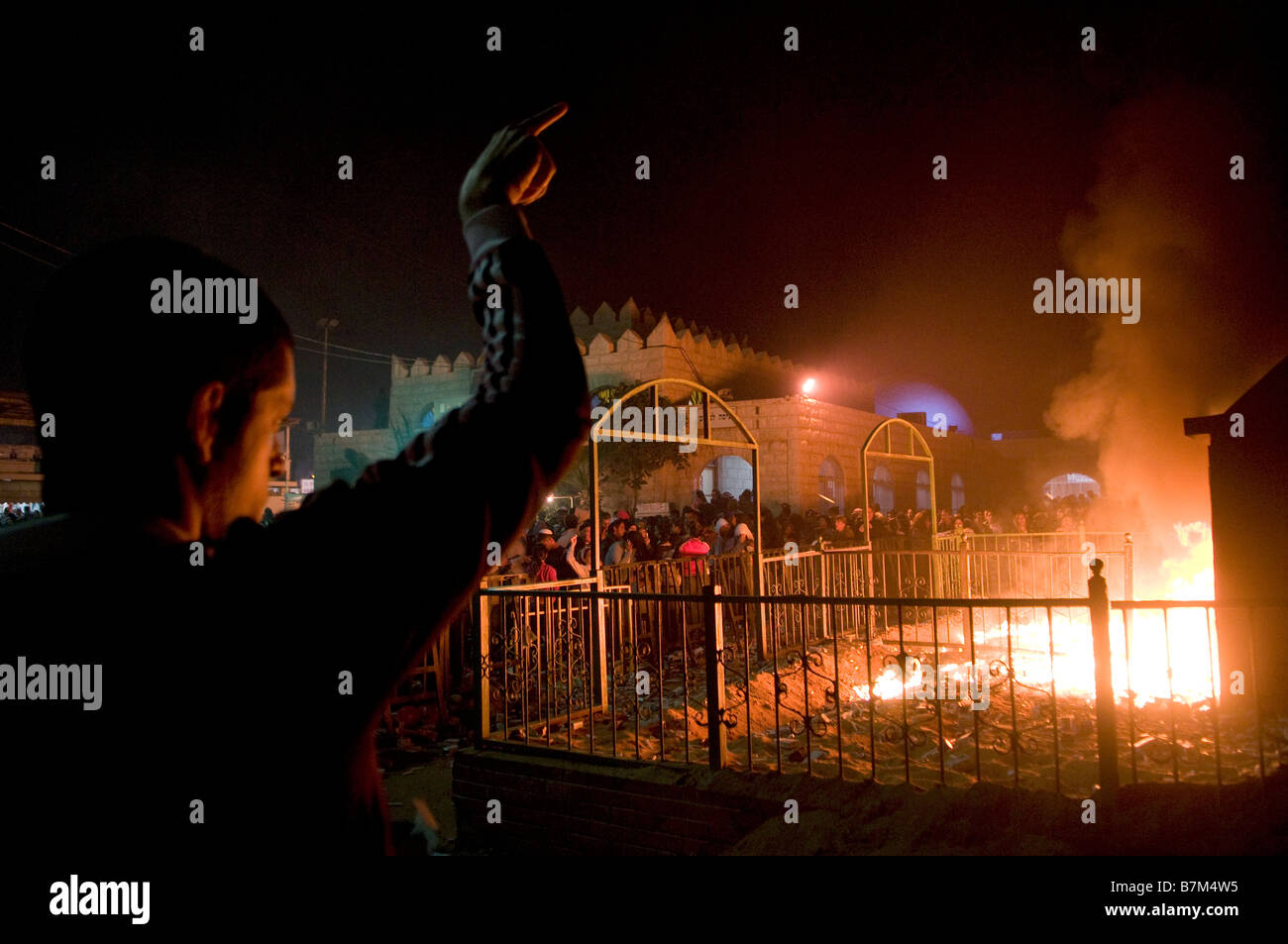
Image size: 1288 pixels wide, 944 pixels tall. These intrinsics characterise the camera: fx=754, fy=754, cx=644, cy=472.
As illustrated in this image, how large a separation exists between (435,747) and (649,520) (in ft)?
37.1

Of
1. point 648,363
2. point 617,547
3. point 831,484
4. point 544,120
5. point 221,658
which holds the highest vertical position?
point 648,363

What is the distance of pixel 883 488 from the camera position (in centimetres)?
2822

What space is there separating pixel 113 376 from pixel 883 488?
29.0m

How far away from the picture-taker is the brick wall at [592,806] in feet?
17.3

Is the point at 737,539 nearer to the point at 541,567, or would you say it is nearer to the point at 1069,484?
the point at 541,567

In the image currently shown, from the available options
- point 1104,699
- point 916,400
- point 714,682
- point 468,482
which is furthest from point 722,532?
point 916,400

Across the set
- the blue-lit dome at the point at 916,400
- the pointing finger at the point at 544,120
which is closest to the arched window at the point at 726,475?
the blue-lit dome at the point at 916,400

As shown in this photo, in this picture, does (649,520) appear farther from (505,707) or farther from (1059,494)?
(1059,494)

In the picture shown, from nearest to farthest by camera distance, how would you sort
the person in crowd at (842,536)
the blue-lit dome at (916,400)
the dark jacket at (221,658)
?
the dark jacket at (221,658)
the person in crowd at (842,536)
the blue-lit dome at (916,400)

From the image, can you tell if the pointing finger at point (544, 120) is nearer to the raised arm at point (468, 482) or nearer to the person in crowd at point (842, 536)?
the raised arm at point (468, 482)

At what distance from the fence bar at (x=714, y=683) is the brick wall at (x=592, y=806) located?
0.20m

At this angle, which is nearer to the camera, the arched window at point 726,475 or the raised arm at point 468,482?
the raised arm at point 468,482

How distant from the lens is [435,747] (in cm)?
828
